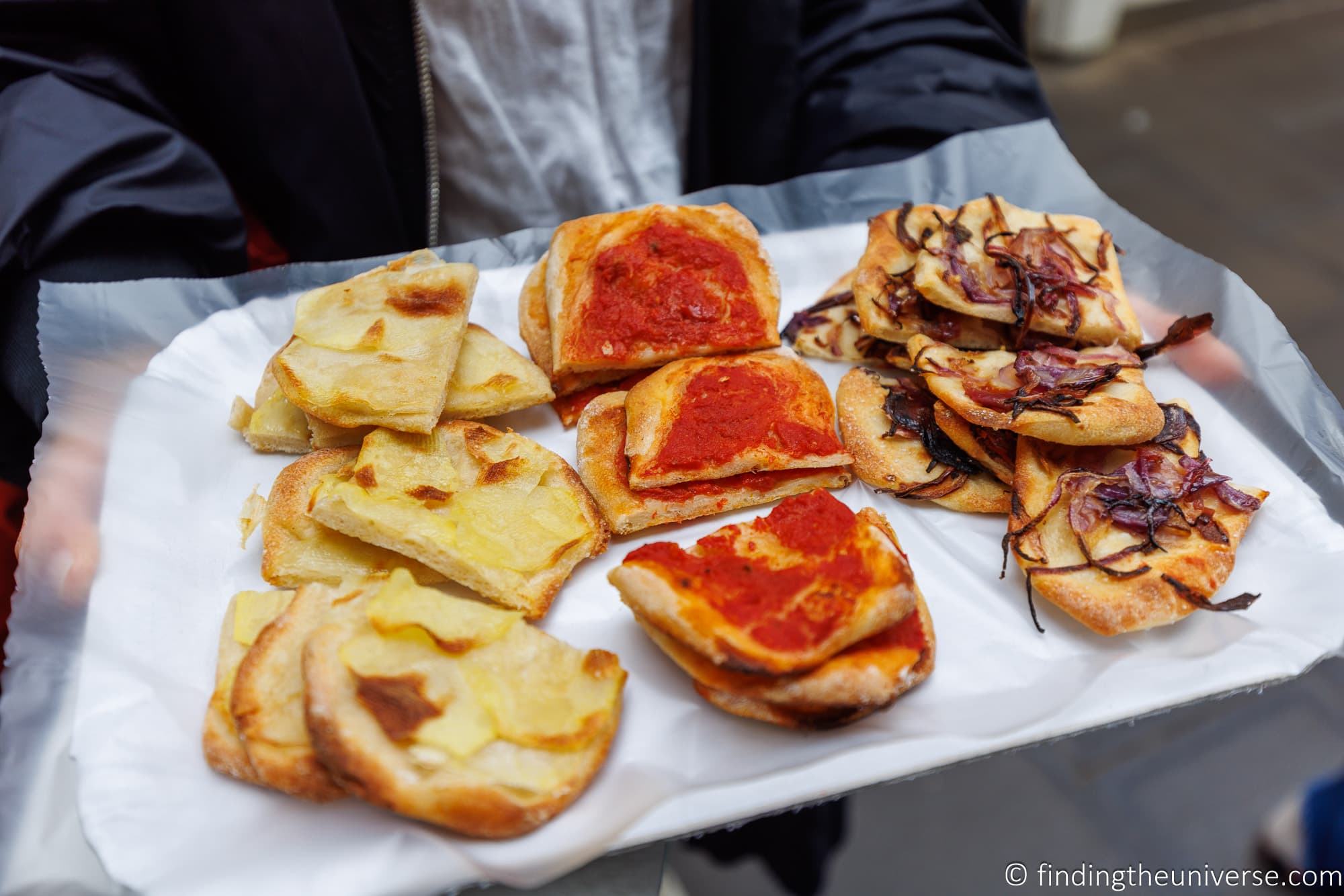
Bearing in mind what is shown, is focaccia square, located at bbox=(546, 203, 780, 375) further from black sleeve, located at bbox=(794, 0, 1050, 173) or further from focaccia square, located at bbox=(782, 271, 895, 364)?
black sleeve, located at bbox=(794, 0, 1050, 173)

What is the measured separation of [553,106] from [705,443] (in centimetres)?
143

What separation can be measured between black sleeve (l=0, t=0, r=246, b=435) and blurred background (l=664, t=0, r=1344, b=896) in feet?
7.93

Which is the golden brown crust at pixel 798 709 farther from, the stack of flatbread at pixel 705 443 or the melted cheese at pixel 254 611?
the melted cheese at pixel 254 611

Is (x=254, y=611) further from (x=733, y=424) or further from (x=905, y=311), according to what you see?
(x=905, y=311)

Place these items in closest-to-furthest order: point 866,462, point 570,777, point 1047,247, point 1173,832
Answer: point 570,777, point 866,462, point 1047,247, point 1173,832

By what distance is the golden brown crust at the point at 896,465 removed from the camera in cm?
234

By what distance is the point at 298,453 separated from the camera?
7.91 ft

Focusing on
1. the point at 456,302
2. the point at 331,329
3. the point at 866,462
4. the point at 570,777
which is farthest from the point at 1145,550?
the point at 331,329

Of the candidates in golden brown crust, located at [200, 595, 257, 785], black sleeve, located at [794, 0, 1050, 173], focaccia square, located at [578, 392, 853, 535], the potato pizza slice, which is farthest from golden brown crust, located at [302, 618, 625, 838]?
black sleeve, located at [794, 0, 1050, 173]

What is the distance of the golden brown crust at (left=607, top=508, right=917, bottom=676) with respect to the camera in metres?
1.82

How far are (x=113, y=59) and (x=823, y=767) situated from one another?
8.46 ft

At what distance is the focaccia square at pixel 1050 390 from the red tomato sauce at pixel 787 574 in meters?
0.45

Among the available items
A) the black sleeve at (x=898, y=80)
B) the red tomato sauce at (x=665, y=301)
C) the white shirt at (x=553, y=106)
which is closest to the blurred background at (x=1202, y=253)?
the red tomato sauce at (x=665, y=301)

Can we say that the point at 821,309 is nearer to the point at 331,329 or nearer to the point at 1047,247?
the point at 1047,247
